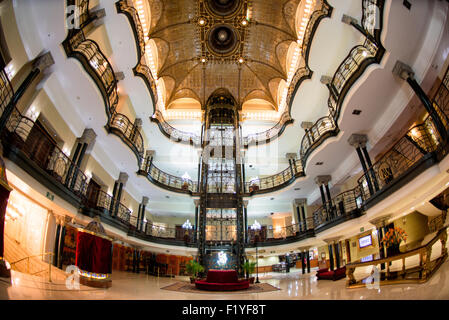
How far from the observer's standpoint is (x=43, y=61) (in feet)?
24.9

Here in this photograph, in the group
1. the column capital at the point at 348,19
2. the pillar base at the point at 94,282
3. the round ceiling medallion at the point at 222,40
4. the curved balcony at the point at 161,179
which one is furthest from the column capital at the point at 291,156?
the pillar base at the point at 94,282

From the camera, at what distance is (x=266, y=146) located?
58.6 ft

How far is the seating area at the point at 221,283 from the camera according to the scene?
843 centimetres

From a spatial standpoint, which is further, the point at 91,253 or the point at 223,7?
the point at 223,7

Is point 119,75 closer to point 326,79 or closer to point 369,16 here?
point 326,79

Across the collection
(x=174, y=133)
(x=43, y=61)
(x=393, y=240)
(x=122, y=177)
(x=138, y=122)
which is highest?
(x=174, y=133)

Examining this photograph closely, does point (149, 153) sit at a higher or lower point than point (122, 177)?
higher

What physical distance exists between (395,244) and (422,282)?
11.1 ft

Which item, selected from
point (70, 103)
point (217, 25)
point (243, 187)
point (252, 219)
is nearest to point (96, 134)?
point (70, 103)

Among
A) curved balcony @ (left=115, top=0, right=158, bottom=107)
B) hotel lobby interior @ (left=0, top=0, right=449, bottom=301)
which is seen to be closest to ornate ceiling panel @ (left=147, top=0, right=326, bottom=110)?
hotel lobby interior @ (left=0, top=0, right=449, bottom=301)

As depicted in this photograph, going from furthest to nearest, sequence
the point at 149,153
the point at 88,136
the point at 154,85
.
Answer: the point at 149,153 < the point at 154,85 < the point at 88,136

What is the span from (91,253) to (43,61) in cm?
607

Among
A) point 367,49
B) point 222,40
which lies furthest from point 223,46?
point 367,49

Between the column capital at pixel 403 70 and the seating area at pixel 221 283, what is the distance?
8.68 meters
